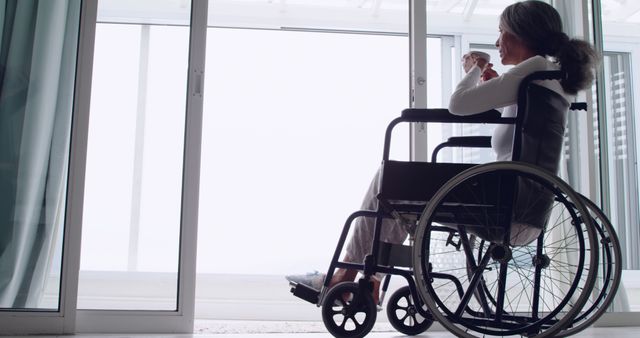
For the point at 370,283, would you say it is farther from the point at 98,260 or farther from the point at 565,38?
the point at 98,260

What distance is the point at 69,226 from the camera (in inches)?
85.6

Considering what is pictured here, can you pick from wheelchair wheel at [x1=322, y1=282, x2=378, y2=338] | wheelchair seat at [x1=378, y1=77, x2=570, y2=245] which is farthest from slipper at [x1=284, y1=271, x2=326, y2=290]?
wheelchair seat at [x1=378, y1=77, x2=570, y2=245]

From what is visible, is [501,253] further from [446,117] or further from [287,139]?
[287,139]

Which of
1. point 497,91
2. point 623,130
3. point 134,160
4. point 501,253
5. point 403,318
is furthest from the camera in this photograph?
point 623,130

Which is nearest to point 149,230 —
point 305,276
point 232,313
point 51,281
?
point 51,281

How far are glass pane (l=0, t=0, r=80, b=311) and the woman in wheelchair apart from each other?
0.99 meters

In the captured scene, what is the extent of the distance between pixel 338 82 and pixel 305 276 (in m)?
3.13

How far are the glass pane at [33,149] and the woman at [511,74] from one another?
3.24 ft

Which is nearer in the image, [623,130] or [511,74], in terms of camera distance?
[511,74]

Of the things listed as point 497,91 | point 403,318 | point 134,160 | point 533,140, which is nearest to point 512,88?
point 497,91

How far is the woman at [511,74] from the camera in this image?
146cm

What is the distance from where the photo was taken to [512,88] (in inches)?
56.5

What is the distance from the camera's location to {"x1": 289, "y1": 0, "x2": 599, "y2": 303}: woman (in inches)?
57.3

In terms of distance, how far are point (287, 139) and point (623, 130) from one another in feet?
8.33
